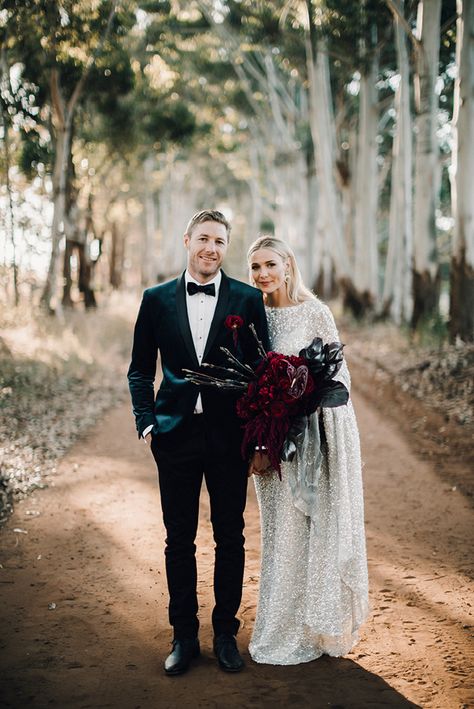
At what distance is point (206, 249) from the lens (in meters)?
3.59

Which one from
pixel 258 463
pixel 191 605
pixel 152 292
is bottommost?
pixel 191 605

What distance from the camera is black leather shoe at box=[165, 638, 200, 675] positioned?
11.6ft

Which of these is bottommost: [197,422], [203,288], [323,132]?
[197,422]

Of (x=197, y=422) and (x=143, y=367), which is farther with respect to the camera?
(x=143, y=367)

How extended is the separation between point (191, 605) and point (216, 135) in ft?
100

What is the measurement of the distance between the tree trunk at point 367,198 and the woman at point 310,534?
51.5 ft

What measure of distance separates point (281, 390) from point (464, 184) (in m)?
9.28

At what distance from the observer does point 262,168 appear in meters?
36.6

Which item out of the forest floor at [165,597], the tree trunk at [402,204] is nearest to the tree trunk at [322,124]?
the tree trunk at [402,204]

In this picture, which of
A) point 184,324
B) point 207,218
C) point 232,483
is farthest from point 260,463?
point 207,218

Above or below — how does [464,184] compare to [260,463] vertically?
above

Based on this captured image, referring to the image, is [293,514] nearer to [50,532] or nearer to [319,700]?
[319,700]

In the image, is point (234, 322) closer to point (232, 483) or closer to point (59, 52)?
point (232, 483)

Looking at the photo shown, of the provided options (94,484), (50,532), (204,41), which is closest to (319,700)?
(50,532)
